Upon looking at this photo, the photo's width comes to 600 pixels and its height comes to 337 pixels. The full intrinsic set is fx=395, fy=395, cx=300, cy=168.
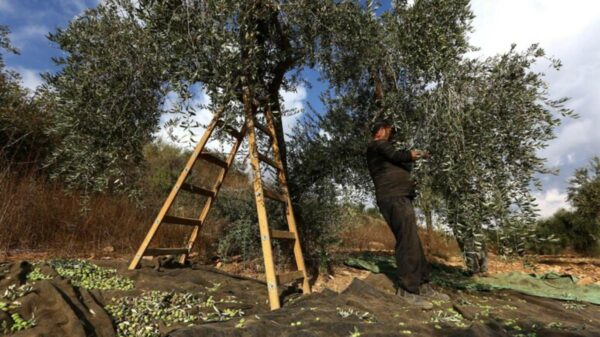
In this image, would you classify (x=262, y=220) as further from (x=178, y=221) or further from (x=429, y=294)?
(x=429, y=294)

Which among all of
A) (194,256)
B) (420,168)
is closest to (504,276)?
(420,168)

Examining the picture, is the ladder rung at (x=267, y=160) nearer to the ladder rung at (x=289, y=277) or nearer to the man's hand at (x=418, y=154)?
the ladder rung at (x=289, y=277)

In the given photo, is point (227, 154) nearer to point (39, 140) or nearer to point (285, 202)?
point (285, 202)

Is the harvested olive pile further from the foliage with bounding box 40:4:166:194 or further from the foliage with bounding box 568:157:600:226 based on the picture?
the foliage with bounding box 568:157:600:226

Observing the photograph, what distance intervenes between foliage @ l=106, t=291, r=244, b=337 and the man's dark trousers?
2.19m

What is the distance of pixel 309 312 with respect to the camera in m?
3.42

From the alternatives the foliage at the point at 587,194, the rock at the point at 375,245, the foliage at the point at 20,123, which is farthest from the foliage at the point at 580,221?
the foliage at the point at 20,123

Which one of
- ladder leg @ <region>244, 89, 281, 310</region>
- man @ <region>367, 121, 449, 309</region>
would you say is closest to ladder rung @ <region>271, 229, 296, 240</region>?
ladder leg @ <region>244, 89, 281, 310</region>

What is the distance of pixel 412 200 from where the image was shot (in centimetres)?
546

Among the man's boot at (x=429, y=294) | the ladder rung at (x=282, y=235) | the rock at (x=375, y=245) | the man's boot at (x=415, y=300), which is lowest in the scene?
the man's boot at (x=415, y=300)

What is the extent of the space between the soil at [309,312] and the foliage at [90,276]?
5.7 inches

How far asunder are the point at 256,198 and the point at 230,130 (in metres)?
0.97

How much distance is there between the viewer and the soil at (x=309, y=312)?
290cm

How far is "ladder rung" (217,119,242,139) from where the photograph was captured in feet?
14.6
